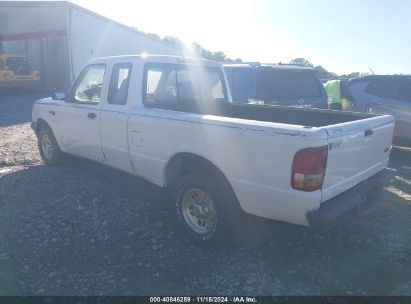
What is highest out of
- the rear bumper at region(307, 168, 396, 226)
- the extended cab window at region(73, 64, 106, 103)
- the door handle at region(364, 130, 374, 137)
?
the extended cab window at region(73, 64, 106, 103)

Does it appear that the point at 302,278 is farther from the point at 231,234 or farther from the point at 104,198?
the point at 104,198

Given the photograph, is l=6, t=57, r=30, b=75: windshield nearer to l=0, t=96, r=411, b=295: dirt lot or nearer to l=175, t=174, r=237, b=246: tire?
l=0, t=96, r=411, b=295: dirt lot

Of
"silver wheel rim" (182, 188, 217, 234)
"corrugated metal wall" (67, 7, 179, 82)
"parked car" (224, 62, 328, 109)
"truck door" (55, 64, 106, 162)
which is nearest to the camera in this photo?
"silver wheel rim" (182, 188, 217, 234)

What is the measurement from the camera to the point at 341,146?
3084 millimetres

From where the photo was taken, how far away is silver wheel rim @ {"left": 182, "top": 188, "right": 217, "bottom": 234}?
3728 mm

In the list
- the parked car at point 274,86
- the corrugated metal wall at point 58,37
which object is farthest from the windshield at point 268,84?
the corrugated metal wall at point 58,37

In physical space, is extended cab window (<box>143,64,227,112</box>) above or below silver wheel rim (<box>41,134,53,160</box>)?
above

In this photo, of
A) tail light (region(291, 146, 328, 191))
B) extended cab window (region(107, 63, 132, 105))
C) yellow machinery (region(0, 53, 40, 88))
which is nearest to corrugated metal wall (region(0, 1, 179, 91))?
yellow machinery (region(0, 53, 40, 88))

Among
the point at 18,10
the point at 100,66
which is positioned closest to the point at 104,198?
the point at 100,66

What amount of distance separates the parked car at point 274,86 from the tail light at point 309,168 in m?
4.49

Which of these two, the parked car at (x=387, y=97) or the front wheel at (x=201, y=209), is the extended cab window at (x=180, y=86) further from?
the parked car at (x=387, y=97)

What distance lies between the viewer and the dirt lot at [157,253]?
10.7 ft

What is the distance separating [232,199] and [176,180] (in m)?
0.90

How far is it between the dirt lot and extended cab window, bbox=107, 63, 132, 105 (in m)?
1.39
